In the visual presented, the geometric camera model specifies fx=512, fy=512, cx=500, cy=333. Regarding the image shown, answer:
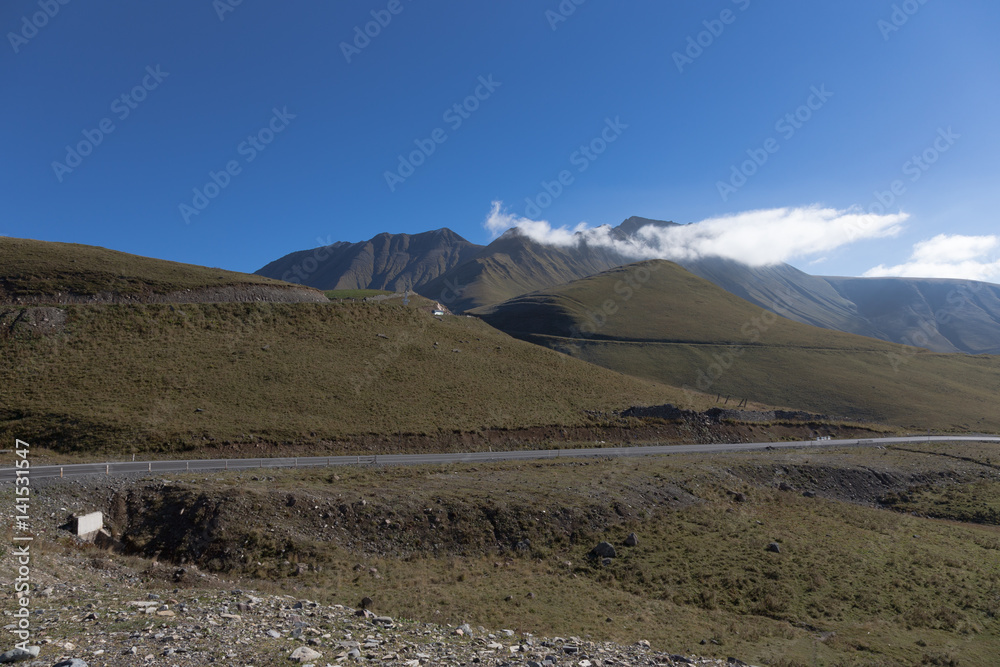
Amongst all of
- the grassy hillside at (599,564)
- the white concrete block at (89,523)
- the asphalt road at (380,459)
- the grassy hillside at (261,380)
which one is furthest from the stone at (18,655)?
the grassy hillside at (261,380)

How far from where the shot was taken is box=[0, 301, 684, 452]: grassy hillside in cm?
3653

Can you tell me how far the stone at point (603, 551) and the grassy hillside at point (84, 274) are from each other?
59.8 m

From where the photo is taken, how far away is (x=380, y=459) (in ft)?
117

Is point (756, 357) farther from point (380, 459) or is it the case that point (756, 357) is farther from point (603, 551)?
point (603, 551)

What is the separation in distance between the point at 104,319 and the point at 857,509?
2563 inches

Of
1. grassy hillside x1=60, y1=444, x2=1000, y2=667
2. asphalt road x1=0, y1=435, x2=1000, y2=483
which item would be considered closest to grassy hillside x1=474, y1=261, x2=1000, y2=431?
asphalt road x1=0, y1=435, x2=1000, y2=483

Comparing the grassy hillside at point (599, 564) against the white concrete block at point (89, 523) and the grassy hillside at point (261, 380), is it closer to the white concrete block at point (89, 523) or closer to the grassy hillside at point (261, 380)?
the white concrete block at point (89, 523)

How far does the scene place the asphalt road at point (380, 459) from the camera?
85.3 feet

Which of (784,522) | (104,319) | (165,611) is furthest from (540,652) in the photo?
(104,319)

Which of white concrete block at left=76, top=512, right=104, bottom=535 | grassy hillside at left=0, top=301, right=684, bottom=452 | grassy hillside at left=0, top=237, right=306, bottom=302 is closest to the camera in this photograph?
white concrete block at left=76, top=512, right=104, bottom=535

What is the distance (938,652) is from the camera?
52.4 feet

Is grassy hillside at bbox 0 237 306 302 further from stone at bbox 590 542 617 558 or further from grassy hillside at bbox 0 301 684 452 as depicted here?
stone at bbox 590 542 617 558

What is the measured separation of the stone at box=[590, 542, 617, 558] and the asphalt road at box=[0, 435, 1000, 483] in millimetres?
14600

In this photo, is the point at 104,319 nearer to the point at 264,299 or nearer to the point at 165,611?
the point at 264,299
